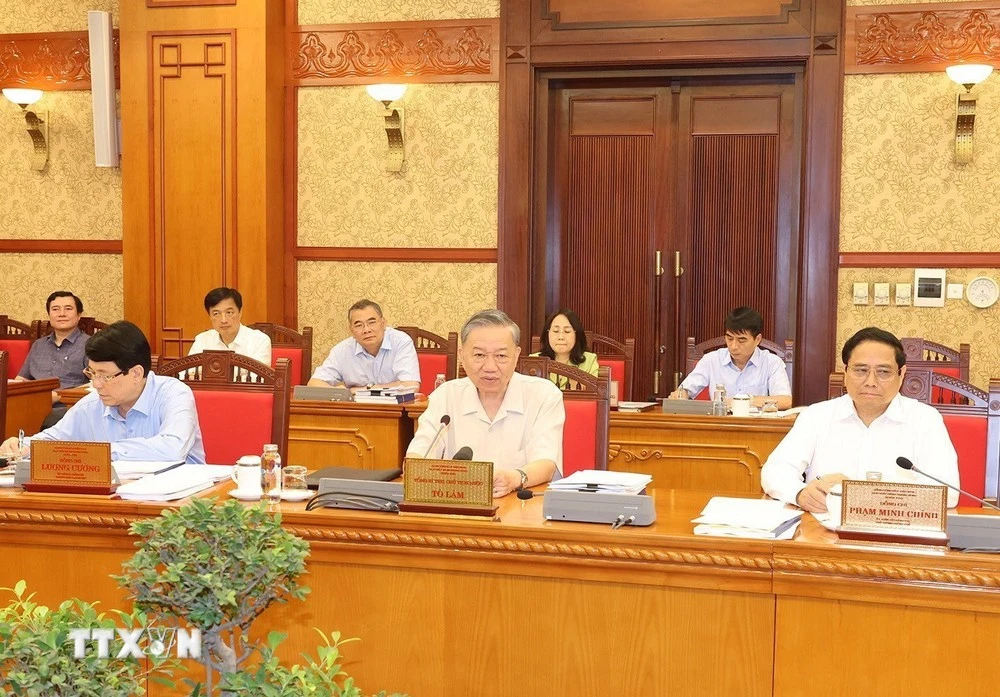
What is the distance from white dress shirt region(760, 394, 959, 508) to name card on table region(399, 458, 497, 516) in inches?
32.8

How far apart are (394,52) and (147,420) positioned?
3914mm

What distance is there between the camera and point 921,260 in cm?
576

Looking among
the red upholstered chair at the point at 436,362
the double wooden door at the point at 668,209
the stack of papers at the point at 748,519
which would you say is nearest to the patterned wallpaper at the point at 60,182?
the red upholstered chair at the point at 436,362

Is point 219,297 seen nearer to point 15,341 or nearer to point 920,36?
point 15,341

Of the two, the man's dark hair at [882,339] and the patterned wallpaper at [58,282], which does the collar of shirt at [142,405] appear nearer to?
the man's dark hair at [882,339]

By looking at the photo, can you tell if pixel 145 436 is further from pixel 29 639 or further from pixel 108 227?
pixel 108 227

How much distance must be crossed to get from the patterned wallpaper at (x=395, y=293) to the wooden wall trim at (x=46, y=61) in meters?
2.01

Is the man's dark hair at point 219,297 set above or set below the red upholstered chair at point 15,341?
above

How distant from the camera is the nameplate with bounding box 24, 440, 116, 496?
236 centimetres

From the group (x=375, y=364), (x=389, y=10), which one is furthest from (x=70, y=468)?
(x=389, y=10)

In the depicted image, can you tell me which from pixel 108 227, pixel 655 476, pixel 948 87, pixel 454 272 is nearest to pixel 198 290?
pixel 108 227

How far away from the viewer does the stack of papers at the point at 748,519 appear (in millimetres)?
2018

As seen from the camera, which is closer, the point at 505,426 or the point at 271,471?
the point at 271,471

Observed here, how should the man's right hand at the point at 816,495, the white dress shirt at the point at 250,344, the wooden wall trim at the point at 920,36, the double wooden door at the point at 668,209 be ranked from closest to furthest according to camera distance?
the man's right hand at the point at 816,495
the white dress shirt at the point at 250,344
the wooden wall trim at the point at 920,36
the double wooden door at the point at 668,209
